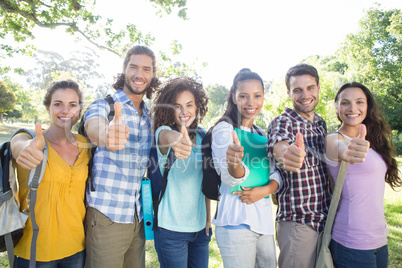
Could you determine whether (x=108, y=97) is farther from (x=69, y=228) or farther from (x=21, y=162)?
(x=69, y=228)

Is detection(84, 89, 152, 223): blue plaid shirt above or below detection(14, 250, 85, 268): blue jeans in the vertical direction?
above

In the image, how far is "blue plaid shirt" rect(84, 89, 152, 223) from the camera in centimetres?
231

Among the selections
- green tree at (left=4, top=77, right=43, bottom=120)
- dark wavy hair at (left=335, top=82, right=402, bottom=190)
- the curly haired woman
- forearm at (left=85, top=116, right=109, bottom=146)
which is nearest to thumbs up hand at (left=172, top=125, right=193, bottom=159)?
the curly haired woman

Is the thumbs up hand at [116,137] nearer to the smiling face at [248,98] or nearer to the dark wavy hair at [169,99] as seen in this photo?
the dark wavy hair at [169,99]

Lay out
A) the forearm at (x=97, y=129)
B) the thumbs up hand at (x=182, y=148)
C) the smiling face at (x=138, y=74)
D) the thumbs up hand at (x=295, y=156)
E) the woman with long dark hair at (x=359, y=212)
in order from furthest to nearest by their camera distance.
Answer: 1. the smiling face at (x=138, y=74)
2. the forearm at (x=97, y=129)
3. the woman with long dark hair at (x=359, y=212)
4. the thumbs up hand at (x=182, y=148)
5. the thumbs up hand at (x=295, y=156)

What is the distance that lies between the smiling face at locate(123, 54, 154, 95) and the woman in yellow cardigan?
55 cm

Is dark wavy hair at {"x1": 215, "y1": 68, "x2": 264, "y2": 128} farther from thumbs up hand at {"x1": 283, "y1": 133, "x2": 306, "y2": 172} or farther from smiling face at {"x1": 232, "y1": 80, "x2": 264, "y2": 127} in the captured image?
thumbs up hand at {"x1": 283, "y1": 133, "x2": 306, "y2": 172}

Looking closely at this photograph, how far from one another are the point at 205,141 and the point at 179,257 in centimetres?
100

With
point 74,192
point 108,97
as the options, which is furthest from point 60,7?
point 74,192

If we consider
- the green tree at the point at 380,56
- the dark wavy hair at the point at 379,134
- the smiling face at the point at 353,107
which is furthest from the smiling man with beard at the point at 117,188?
the green tree at the point at 380,56

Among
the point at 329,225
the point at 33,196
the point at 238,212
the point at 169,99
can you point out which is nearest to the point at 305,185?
the point at 329,225

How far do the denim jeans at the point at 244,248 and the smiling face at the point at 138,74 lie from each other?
1.56 m

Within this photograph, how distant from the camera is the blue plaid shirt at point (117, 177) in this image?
2307 millimetres

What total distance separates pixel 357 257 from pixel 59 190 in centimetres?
241
